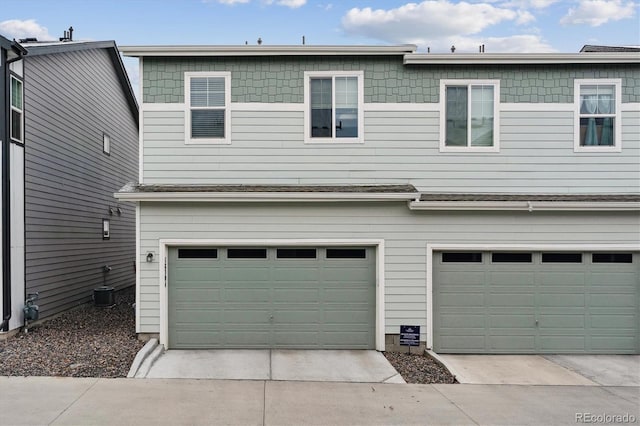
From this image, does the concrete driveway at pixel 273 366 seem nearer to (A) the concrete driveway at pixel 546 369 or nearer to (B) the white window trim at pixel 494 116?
(A) the concrete driveway at pixel 546 369

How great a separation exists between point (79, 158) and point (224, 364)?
25.8 ft

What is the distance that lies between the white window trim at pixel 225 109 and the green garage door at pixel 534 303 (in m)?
4.79

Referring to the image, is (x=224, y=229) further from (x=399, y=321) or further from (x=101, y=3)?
(x=101, y=3)

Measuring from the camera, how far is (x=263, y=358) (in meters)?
8.12

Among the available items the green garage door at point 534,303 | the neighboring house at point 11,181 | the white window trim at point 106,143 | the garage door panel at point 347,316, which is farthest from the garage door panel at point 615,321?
the white window trim at point 106,143

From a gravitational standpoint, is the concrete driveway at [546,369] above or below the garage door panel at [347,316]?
below

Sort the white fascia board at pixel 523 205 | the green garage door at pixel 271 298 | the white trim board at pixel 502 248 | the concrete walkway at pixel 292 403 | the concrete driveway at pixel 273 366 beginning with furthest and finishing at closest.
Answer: the white trim board at pixel 502 248, the green garage door at pixel 271 298, the white fascia board at pixel 523 205, the concrete driveway at pixel 273 366, the concrete walkway at pixel 292 403

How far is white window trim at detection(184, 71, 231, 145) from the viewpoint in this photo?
29.2 feet

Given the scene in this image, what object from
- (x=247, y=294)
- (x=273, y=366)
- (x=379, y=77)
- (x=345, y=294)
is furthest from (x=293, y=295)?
(x=379, y=77)

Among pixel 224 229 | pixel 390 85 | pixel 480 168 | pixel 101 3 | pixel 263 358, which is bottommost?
pixel 263 358

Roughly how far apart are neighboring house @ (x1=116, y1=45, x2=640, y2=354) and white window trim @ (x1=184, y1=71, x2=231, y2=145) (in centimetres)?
3

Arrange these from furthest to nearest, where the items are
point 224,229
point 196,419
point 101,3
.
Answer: point 101,3, point 224,229, point 196,419

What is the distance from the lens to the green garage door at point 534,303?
889cm

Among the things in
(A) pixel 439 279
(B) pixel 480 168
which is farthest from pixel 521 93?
(A) pixel 439 279
